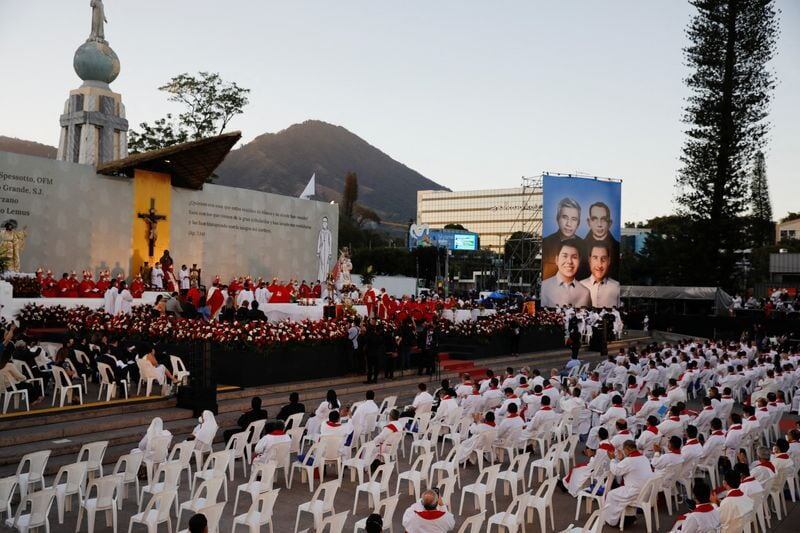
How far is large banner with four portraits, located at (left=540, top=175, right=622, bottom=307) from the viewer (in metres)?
32.4

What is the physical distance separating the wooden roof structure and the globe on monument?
6.61m

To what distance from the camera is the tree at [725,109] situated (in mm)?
41594

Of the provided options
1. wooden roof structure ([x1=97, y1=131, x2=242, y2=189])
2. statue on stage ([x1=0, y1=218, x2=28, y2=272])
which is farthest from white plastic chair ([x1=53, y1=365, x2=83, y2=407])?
wooden roof structure ([x1=97, y1=131, x2=242, y2=189])

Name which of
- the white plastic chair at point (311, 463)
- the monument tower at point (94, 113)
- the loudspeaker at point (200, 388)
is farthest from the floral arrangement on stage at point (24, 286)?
the white plastic chair at point (311, 463)

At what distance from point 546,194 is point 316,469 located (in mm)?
24169

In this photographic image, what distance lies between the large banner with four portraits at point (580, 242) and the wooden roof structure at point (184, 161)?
14.8 metres

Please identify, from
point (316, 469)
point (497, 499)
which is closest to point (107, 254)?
point (316, 469)

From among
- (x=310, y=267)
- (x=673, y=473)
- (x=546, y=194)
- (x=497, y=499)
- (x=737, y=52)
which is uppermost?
(x=737, y=52)

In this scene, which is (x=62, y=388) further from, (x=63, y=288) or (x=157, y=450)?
(x=63, y=288)

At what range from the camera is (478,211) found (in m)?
112

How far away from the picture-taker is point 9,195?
21.8m

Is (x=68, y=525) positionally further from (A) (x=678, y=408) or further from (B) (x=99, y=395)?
(A) (x=678, y=408)

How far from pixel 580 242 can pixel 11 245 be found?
23485mm

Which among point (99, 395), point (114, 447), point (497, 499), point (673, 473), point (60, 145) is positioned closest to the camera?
point (673, 473)
